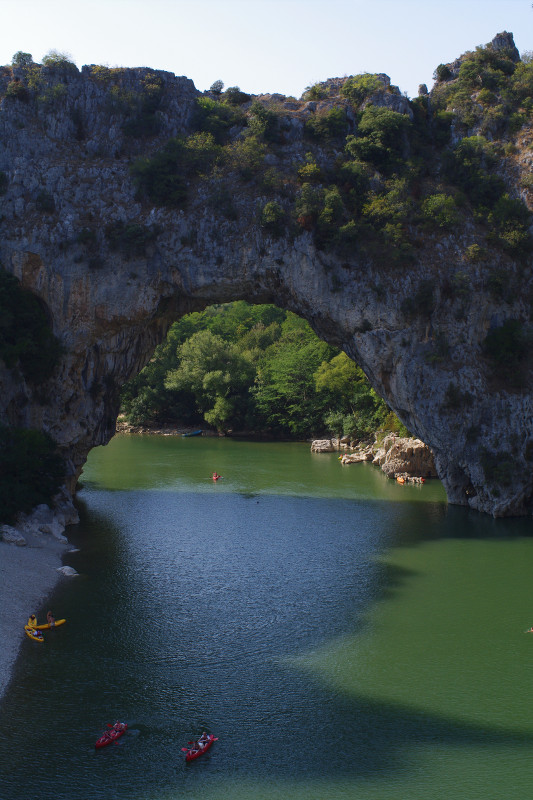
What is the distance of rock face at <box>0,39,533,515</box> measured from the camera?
132 feet

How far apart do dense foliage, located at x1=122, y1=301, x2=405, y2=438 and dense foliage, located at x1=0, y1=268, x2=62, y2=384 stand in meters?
34.1

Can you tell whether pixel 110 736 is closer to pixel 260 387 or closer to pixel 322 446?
pixel 322 446

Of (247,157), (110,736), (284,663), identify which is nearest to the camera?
(110,736)

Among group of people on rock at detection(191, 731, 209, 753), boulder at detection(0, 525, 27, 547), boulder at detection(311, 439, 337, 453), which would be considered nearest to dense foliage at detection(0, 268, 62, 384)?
boulder at detection(0, 525, 27, 547)

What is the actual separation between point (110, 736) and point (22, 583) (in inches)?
451

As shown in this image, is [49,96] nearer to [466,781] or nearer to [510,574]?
[510,574]

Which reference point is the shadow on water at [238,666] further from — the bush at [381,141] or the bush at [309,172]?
the bush at [381,141]

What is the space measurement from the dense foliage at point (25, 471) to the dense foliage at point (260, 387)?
35.3 meters

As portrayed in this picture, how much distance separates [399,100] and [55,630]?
3709cm

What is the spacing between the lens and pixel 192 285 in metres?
42.3

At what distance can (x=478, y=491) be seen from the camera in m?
41.2

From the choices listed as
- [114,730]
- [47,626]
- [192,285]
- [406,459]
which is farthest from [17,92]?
[114,730]

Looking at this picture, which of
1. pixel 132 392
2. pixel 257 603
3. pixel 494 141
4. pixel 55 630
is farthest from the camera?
pixel 132 392

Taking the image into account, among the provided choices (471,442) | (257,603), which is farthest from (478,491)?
(257,603)
